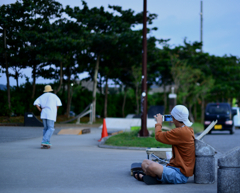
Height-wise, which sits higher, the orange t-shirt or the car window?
the car window

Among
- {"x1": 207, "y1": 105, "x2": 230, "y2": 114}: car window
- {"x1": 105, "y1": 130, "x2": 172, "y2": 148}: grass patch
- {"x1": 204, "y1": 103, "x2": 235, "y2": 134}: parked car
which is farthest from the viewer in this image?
{"x1": 207, "y1": 105, "x2": 230, "y2": 114}: car window

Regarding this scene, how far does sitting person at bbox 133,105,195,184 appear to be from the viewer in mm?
5598

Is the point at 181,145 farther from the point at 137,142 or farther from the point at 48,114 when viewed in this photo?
the point at 137,142

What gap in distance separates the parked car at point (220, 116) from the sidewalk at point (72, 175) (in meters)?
13.1

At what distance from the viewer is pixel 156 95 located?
4691cm

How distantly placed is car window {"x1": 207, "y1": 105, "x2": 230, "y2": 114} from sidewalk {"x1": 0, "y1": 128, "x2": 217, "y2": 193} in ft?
44.1

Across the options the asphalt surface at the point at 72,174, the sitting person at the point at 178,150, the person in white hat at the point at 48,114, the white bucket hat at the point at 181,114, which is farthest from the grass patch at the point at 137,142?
the white bucket hat at the point at 181,114

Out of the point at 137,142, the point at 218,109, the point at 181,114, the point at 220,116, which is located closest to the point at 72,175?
the point at 181,114

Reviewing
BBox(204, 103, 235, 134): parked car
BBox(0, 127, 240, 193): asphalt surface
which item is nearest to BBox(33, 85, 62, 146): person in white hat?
BBox(0, 127, 240, 193): asphalt surface

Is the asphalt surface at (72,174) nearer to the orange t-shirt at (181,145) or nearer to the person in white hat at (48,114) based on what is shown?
the orange t-shirt at (181,145)

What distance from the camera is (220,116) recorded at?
21.7 m

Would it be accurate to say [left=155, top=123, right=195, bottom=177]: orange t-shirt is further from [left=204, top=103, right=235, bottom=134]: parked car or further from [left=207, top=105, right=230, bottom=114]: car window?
[left=207, top=105, right=230, bottom=114]: car window

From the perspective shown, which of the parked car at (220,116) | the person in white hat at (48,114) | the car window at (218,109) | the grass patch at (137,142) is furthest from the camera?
the car window at (218,109)

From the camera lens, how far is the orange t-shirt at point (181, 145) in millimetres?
5590
